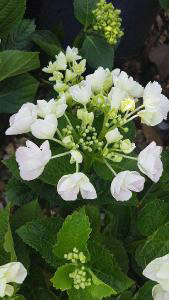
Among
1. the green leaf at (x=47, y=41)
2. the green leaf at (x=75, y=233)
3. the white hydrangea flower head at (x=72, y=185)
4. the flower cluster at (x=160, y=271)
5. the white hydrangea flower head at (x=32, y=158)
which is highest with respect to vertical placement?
the white hydrangea flower head at (x=32, y=158)

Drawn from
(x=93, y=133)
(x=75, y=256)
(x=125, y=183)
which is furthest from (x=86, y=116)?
(x=75, y=256)

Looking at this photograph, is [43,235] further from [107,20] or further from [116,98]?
[107,20]

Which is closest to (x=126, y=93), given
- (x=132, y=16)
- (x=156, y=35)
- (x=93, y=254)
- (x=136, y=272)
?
(x=93, y=254)

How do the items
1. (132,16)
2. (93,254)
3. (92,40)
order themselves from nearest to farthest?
(93,254)
(92,40)
(132,16)

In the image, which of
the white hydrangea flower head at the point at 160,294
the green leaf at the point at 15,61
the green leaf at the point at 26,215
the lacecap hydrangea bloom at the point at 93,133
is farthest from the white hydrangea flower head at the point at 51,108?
the green leaf at the point at 15,61

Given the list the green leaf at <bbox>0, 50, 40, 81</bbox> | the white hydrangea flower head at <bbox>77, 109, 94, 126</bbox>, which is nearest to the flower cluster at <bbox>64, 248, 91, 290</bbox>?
the white hydrangea flower head at <bbox>77, 109, 94, 126</bbox>

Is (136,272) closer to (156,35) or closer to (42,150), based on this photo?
(42,150)

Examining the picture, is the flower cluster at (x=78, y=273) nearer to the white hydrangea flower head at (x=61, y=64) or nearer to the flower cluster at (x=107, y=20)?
the white hydrangea flower head at (x=61, y=64)
